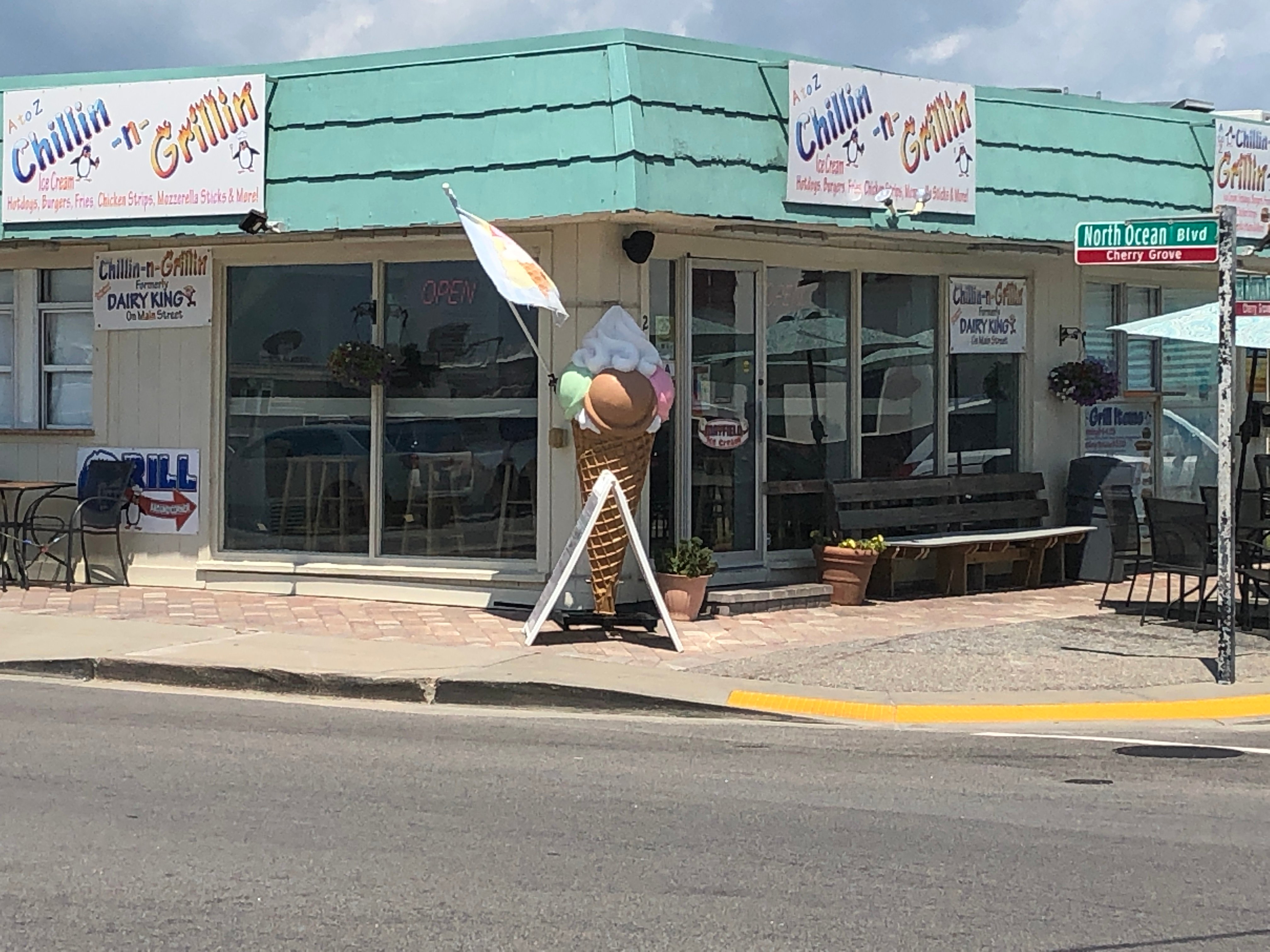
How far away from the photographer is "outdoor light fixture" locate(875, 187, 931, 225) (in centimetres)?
1236

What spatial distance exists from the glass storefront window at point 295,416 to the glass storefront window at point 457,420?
0.31m

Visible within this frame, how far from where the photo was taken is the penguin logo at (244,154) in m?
12.4

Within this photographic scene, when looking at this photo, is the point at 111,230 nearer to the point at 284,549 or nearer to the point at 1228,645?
the point at 284,549

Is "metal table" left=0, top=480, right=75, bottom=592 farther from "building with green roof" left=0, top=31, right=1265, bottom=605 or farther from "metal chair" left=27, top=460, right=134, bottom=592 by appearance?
"building with green roof" left=0, top=31, right=1265, bottom=605

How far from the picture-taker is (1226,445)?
382 inches

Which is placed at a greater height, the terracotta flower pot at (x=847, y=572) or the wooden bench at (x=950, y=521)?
the wooden bench at (x=950, y=521)

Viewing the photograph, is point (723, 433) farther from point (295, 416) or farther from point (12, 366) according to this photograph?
point (12, 366)

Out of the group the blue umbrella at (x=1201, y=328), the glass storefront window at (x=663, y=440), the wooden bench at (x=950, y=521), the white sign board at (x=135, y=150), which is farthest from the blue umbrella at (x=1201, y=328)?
the white sign board at (x=135, y=150)

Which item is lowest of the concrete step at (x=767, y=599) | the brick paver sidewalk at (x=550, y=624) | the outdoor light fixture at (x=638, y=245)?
the brick paver sidewalk at (x=550, y=624)

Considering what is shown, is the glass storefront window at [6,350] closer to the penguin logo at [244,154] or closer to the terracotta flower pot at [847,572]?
the penguin logo at [244,154]

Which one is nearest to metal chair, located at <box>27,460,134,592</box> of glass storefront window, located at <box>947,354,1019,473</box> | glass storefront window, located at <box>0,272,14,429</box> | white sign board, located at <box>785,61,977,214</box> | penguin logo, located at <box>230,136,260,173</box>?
glass storefront window, located at <box>0,272,14,429</box>

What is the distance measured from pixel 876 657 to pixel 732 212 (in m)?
3.47

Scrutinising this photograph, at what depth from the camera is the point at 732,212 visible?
1155 centimetres

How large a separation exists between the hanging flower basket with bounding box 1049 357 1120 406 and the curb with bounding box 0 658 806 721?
6.73 metres
